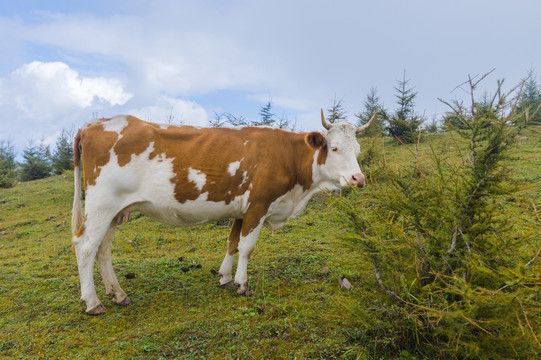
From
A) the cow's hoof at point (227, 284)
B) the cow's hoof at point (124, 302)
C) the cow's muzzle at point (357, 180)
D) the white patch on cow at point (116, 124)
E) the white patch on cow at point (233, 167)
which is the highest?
the white patch on cow at point (116, 124)

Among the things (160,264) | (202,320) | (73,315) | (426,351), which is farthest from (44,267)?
(426,351)

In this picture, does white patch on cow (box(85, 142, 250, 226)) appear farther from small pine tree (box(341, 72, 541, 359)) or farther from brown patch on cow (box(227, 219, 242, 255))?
small pine tree (box(341, 72, 541, 359))

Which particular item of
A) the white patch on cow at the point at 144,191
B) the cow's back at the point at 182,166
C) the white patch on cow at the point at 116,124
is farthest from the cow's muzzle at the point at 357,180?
the white patch on cow at the point at 116,124

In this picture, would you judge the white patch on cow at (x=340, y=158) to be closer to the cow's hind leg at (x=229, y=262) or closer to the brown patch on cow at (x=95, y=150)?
the cow's hind leg at (x=229, y=262)

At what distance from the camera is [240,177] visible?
17.0 ft

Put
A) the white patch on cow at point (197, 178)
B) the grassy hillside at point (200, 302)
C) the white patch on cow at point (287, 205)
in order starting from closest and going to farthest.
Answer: the grassy hillside at point (200, 302) → the white patch on cow at point (197, 178) → the white patch on cow at point (287, 205)

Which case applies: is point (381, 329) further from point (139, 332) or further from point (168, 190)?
point (168, 190)

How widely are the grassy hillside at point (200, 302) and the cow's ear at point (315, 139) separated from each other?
1.07 meters

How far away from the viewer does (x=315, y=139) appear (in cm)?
549

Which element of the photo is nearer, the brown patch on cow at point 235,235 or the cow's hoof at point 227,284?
the cow's hoof at point 227,284

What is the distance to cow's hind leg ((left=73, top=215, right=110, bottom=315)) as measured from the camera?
4781 mm

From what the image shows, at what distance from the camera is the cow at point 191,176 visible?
4836 mm

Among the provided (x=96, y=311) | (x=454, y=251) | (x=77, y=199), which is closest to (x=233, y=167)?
(x=77, y=199)

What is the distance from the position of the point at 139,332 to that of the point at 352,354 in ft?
8.47
